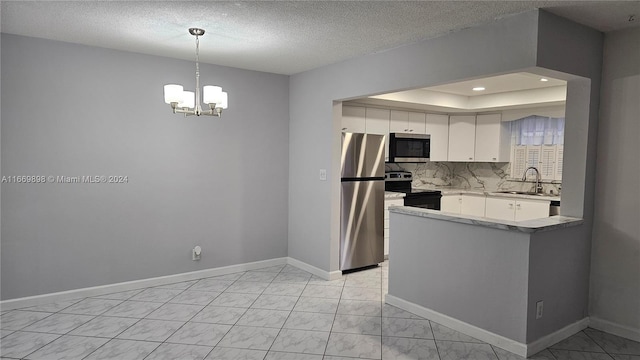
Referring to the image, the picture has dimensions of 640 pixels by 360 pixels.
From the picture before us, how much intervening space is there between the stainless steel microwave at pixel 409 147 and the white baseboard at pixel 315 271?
1.87 m

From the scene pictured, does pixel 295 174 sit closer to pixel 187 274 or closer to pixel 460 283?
pixel 187 274

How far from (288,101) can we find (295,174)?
927mm

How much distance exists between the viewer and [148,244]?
4.16m

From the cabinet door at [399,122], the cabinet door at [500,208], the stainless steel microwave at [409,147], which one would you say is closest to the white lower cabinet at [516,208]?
the cabinet door at [500,208]

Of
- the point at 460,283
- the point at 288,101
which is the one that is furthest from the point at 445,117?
the point at 460,283

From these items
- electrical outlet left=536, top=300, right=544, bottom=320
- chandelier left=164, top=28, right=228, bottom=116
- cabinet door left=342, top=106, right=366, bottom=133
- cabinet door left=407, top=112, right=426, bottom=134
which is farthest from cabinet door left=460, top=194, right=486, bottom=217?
chandelier left=164, top=28, right=228, bottom=116

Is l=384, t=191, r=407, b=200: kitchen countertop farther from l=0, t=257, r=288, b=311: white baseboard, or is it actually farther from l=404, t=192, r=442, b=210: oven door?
l=0, t=257, r=288, b=311: white baseboard

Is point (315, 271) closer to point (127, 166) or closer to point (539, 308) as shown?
point (127, 166)

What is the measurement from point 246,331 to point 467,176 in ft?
15.6

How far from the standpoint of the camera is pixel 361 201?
475 cm

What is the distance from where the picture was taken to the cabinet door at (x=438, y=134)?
598cm

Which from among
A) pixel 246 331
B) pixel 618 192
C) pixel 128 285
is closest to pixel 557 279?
pixel 618 192

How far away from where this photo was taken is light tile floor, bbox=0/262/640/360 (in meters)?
2.78

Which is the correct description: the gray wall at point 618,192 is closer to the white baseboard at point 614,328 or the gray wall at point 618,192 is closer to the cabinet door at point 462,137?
the white baseboard at point 614,328
